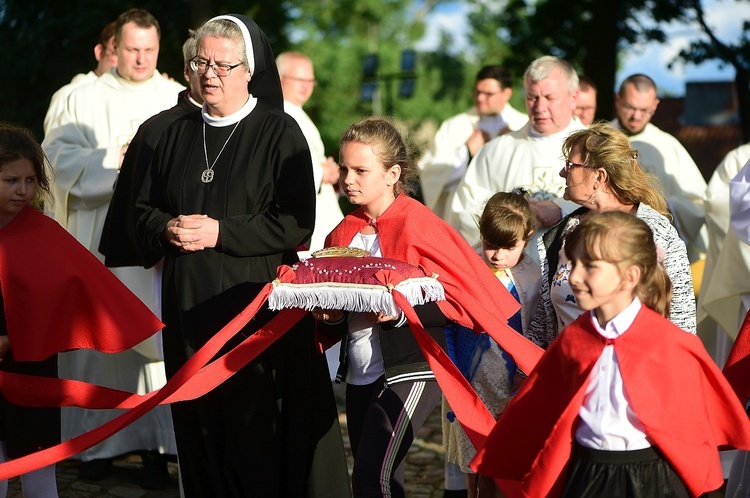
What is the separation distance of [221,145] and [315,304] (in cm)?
103

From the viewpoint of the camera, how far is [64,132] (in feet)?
24.0

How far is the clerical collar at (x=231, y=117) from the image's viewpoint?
5.18 meters

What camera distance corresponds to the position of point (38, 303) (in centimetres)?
507

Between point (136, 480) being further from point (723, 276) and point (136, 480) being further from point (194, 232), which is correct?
point (723, 276)

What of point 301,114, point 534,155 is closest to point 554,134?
point 534,155

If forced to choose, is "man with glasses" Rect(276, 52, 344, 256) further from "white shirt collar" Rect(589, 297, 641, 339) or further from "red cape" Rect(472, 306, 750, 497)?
"white shirt collar" Rect(589, 297, 641, 339)

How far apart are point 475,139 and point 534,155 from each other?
1696mm

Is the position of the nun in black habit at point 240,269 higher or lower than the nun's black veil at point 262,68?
lower

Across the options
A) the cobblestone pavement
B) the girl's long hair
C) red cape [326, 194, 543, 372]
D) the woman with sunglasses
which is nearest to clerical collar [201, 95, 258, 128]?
red cape [326, 194, 543, 372]

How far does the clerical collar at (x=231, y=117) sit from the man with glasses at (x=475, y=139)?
12.3ft

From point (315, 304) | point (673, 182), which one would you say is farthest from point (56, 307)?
point (673, 182)

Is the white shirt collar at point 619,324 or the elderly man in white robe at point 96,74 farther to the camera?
the elderly man in white robe at point 96,74

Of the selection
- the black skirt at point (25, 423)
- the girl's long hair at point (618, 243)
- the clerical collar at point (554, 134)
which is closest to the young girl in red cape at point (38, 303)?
the black skirt at point (25, 423)

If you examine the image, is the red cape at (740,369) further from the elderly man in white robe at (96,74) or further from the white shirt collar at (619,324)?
the elderly man in white robe at (96,74)
